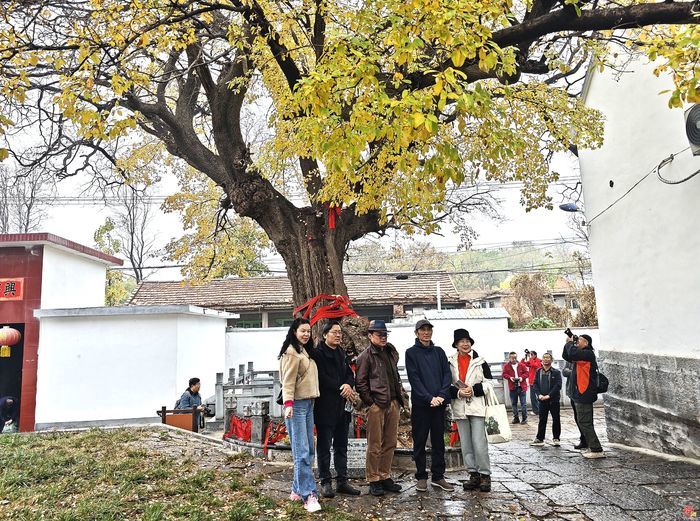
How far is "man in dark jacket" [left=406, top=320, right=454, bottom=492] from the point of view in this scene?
16.8 feet

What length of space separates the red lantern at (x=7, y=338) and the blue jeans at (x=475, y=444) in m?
11.9

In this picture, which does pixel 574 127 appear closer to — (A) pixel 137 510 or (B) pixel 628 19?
(B) pixel 628 19

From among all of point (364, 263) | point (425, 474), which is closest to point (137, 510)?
point (425, 474)

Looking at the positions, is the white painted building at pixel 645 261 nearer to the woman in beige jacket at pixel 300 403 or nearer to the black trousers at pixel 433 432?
the black trousers at pixel 433 432

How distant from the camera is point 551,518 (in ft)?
13.9

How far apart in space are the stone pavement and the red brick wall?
9.62 meters

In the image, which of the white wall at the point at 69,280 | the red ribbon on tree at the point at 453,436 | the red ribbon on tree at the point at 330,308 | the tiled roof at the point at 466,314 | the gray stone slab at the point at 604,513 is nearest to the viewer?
the gray stone slab at the point at 604,513

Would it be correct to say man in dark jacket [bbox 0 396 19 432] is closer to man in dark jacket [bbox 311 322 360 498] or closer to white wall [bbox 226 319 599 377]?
white wall [bbox 226 319 599 377]

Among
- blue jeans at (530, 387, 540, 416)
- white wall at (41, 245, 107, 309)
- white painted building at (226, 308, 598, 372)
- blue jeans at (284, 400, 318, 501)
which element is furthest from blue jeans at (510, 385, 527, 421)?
white wall at (41, 245, 107, 309)

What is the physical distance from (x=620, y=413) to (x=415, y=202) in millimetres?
4990

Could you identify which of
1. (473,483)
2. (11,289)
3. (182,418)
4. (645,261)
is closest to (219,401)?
(182,418)

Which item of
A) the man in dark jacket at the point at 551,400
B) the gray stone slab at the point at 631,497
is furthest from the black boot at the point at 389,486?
the man in dark jacket at the point at 551,400

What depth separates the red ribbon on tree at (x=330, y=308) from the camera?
6.68 m

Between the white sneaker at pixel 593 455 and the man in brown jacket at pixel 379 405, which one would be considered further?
the white sneaker at pixel 593 455
